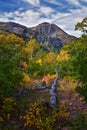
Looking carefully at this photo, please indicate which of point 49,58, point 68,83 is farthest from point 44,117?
point 49,58

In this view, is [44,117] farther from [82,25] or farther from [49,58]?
[49,58]

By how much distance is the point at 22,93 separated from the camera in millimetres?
20078

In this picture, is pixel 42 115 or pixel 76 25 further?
pixel 76 25

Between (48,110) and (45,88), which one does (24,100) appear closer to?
(48,110)

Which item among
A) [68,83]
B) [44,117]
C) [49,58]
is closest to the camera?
[44,117]

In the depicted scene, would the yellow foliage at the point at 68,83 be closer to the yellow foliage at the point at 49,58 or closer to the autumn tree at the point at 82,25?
the autumn tree at the point at 82,25

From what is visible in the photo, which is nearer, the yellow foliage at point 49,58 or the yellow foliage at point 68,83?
the yellow foliage at point 68,83

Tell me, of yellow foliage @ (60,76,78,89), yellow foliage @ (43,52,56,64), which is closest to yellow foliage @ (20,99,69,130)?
yellow foliage @ (60,76,78,89)

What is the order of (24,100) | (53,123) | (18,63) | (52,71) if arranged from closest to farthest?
(53,123) < (24,100) < (18,63) < (52,71)

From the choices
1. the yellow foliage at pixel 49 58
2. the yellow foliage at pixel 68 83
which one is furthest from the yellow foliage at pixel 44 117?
the yellow foliage at pixel 49 58

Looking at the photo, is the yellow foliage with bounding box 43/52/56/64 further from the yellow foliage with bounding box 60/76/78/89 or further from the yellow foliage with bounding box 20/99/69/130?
the yellow foliage with bounding box 20/99/69/130

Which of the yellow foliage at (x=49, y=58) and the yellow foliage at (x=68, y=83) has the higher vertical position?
the yellow foliage at (x=68, y=83)

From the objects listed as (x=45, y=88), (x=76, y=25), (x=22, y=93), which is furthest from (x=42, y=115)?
(x=76, y=25)

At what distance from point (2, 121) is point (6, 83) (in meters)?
1.95
